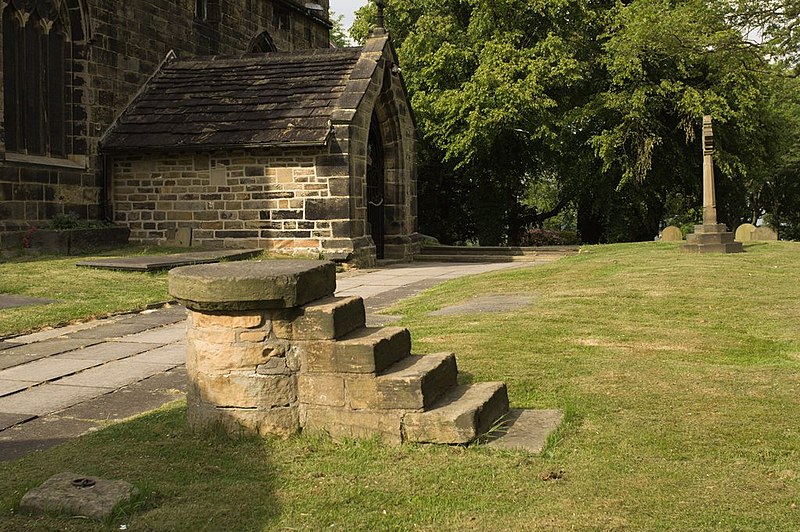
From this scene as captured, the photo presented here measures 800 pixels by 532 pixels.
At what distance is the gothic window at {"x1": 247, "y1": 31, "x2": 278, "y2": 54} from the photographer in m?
24.4

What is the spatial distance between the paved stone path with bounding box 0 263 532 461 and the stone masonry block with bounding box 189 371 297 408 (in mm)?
993

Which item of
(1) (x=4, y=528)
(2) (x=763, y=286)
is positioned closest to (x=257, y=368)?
(1) (x=4, y=528)

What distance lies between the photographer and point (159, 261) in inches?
552

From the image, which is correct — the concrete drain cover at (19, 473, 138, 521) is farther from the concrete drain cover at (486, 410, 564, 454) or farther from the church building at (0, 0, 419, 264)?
the church building at (0, 0, 419, 264)

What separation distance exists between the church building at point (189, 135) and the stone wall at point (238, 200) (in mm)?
27

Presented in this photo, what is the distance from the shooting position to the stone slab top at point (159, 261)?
1339 cm

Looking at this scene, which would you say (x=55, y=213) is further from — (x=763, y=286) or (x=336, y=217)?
(x=763, y=286)

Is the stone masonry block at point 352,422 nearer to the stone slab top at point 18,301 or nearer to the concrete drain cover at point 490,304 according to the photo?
the concrete drain cover at point 490,304

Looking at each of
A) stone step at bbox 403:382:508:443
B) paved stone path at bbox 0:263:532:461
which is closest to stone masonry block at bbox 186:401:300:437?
stone step at bbox 403:382:508:443

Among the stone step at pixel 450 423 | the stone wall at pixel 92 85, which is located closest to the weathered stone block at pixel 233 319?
the stone step at pixel 450 423

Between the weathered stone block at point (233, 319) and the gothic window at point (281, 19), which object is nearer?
the weathered stone block at point (233, 319)

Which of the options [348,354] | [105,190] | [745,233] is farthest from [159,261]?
[745,233]

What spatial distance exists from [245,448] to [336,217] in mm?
11919

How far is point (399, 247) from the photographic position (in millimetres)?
20203
